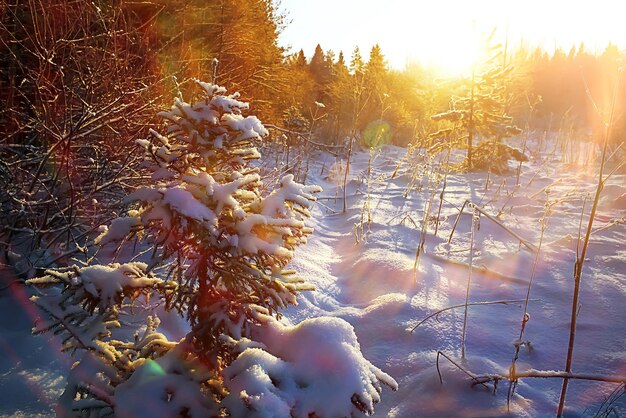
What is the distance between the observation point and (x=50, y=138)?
11.6ft

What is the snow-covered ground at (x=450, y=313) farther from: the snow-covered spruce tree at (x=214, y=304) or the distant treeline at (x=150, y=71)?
the distant treeline at (x=150, y=71)

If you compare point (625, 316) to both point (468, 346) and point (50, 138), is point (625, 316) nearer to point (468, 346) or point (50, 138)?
point (468, 346)

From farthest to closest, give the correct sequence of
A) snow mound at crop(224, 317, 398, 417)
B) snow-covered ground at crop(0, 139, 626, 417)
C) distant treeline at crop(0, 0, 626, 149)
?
distant treeline at crop(0, 0, 626, 149), snow-covered ground at crop(0, 139, 626, 417), snow mound at crop(224, 317, 398, 417)

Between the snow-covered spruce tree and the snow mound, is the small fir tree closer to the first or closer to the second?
the snow-covered spruce tree

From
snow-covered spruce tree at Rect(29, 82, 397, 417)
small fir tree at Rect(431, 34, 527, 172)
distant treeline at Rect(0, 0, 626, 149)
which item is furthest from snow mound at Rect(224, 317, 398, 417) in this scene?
small fir tree at Rect(431, 34, 527, 172)

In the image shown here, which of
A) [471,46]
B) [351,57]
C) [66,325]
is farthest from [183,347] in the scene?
[351,57]

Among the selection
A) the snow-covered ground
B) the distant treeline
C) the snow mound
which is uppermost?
the distant treeline

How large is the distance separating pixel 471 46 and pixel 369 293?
11847 millimetres

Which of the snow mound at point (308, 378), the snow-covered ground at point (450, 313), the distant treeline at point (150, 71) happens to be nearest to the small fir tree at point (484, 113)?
the distant treeline at point (150, 71)

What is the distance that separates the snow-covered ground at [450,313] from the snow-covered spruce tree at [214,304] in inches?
35.2

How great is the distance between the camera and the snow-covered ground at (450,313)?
76.7 inches

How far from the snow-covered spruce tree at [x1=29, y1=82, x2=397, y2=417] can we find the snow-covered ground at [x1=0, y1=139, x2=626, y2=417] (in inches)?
35.2

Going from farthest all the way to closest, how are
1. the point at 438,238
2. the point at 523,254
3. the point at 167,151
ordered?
the point at 438,238
the point at 523,254
the point at 167,151

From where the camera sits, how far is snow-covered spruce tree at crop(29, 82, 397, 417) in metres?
1.09
